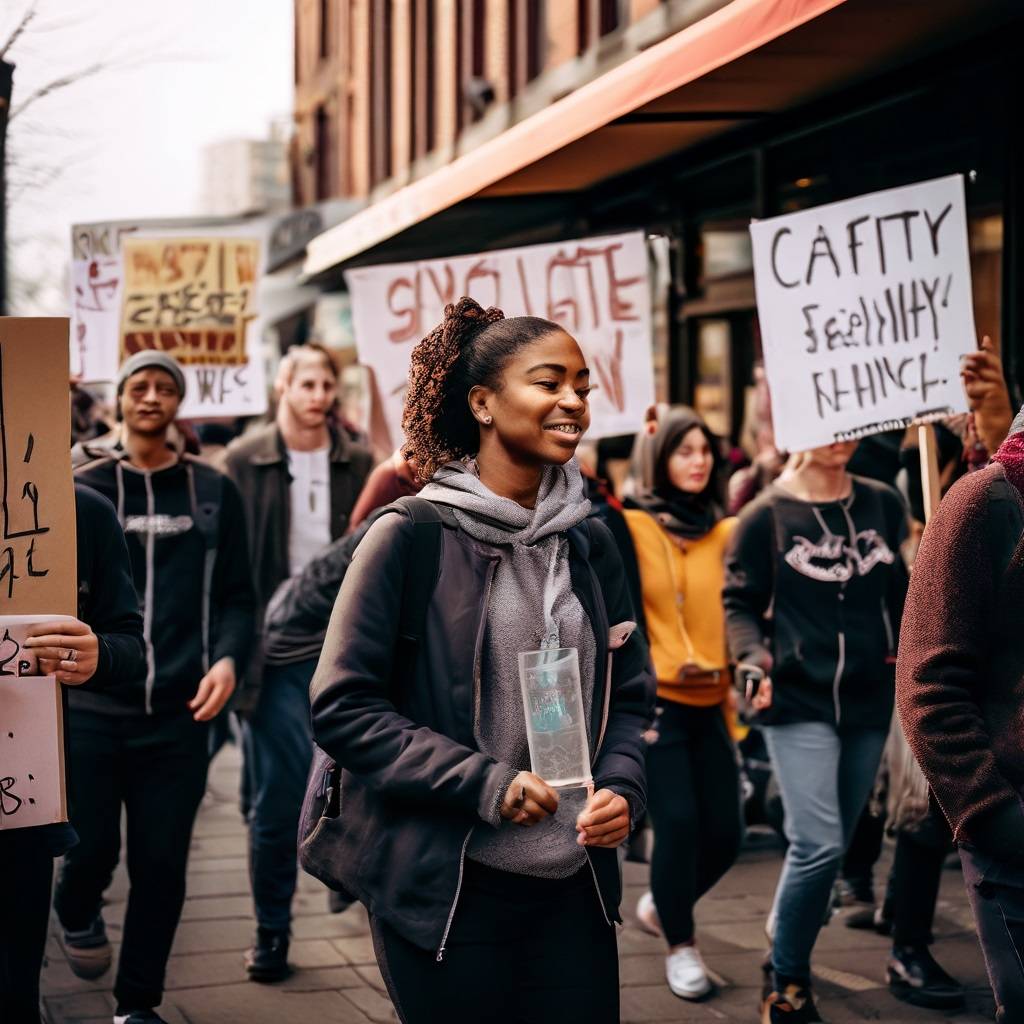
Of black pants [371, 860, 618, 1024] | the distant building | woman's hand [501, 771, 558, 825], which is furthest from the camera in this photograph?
the distant building

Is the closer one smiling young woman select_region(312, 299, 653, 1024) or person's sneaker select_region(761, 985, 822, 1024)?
smiling young woman select_region(312, 299, 653, 1024)

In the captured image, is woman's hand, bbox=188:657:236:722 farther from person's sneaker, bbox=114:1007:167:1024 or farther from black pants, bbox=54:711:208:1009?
person's sneaker, bbox=114:1007:167:1024

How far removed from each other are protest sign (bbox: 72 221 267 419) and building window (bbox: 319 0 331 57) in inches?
864

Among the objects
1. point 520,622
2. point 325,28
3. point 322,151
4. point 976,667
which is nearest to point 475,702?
point 520,622

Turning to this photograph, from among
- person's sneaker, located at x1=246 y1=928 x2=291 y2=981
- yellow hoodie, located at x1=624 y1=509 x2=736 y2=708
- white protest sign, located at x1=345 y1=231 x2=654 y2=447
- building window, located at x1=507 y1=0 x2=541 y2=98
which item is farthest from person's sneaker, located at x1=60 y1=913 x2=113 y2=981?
building window, located at x1=507 y1=0 x2=541 y2=98

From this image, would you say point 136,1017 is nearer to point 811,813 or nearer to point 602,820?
point 811,813

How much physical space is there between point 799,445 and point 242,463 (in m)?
2.14

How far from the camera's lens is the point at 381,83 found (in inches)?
972

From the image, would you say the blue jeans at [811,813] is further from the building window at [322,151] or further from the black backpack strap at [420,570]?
the building window at [322,151]

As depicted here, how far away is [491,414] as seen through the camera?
3.27 meters

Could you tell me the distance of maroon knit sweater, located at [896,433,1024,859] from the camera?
3133 mm

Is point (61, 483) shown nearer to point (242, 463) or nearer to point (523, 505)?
point (523, 505)

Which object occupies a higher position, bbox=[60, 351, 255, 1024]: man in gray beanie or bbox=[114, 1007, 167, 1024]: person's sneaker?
bbox=[60, 351, 255, 1024]: man in gray beanie

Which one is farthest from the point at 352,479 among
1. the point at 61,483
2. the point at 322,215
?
the point at 322,215
